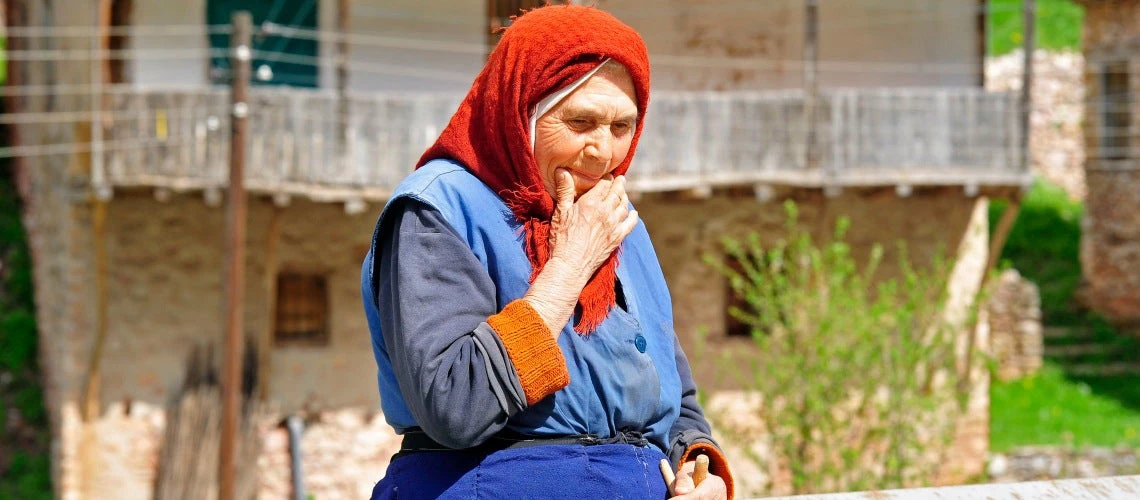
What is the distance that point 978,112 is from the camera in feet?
37.0

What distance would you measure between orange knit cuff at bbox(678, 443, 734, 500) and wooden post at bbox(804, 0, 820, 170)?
8997 mm

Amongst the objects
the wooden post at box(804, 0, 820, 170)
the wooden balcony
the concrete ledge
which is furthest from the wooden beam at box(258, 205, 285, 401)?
the concrete ledge

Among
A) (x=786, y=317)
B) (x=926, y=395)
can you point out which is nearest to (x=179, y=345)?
(x=786, y=317)

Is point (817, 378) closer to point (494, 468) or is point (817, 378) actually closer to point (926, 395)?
point (926, 395)

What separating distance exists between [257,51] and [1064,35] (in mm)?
16071

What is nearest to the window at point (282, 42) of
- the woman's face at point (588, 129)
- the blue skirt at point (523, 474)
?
the woman's face at point (588, 129)

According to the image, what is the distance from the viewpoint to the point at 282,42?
11.3 m

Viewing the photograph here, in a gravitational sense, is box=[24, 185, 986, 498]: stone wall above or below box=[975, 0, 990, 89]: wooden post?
below

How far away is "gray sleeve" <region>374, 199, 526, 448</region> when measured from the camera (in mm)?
1903

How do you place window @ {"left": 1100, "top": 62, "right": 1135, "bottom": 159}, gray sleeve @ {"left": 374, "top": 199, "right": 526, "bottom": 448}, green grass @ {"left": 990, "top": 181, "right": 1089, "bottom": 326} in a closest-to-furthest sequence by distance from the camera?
gray sleeve @ {"left": 374, "top": 199, "right": 526, "bottom": 448}, window @ {"left": 1100, "top": 62, "right": 1135, "bottom": 159}, green grass @ {"left": 990, "top": 181, "right": 1089, "bottom": 326}

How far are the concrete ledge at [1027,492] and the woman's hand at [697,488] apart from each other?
0.52 ft

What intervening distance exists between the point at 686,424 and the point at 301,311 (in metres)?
9.82

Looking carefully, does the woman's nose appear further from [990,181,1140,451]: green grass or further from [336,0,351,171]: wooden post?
[990,181,1140,451]: green grass

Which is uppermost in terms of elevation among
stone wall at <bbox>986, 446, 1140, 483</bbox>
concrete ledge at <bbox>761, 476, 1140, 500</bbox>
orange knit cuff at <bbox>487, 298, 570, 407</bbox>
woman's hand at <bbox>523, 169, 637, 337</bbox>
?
woman's hand at <bbox>523, 169, 637, 337</bbox>
